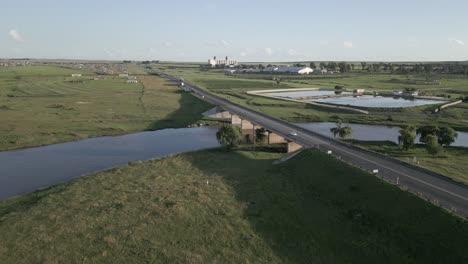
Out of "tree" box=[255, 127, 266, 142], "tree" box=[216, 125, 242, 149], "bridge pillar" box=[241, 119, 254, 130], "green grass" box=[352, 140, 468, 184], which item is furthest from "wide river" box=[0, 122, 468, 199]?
"green grass" box=[352, 140, 468, 184]

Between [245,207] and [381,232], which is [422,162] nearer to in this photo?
[381,232]

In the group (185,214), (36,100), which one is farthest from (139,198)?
(36,100)

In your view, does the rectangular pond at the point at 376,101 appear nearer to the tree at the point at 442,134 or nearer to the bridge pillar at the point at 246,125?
the bridge pillar at the point at 246,125

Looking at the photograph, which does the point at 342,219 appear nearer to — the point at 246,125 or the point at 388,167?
the point at 388,167

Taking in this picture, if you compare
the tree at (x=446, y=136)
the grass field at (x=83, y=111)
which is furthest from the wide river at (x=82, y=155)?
the tree at (x=446, y=136)

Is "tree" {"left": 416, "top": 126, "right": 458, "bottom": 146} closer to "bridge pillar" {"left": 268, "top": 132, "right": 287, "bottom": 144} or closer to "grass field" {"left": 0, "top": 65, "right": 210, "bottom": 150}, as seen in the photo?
"bridge pillar" {"left": 268, "top": 132, "right": 287, "bottom": 144}

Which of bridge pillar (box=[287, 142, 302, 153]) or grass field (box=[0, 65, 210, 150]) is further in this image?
grass field (box=[0, 65, 210, 150])
